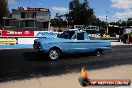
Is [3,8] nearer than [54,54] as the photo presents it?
No

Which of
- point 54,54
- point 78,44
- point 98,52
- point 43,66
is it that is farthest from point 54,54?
point 98,52

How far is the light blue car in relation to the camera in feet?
50.3

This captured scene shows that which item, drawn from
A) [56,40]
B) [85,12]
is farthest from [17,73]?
[85,12]

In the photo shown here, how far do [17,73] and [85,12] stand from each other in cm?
9187

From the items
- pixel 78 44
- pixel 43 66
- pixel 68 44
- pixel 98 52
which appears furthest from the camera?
pixel 98 52

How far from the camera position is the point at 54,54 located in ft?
51.2

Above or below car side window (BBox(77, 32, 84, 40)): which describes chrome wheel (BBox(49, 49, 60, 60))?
below

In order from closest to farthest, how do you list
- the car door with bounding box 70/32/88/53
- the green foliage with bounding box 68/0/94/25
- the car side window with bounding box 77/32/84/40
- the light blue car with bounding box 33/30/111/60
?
1. the light blue car with bounding box 33/30/111/60
2. the car door with bounding box 70/32/88/53
3. the car side window with bounding box 77/32/84/40
4. the green foliage with bounding box 68/0/94/25

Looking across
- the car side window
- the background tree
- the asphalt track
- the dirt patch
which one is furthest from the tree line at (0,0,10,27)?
the dirt patch

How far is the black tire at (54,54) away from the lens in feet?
50.8

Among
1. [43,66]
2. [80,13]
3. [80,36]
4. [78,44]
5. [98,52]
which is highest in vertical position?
[80,13]

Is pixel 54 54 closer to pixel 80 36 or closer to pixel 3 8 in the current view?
pixel 80 36

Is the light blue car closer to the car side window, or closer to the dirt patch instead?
the car side window

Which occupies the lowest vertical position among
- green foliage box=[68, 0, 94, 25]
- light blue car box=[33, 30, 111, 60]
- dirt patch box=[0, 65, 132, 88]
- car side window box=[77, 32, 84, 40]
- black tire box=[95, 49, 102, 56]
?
dirt patch box=[0, 65, 132, 88]
